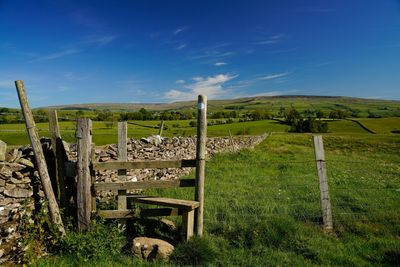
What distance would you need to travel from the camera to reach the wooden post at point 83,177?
16.6 feet

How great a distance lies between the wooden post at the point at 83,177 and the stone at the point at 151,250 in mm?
1180

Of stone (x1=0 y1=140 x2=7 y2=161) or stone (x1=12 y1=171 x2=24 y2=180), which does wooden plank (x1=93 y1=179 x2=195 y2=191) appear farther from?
stone (x1=0 y1=140 x2=7 y2=161)

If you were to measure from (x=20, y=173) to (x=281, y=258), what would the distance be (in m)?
4.93

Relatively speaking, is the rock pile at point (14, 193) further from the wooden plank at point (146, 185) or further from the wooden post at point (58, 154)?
the wooden plank at point (146, 185)

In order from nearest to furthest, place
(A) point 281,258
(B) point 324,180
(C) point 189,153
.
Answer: (A) point 281,258
(B) point 324,180
(C) point 189,153

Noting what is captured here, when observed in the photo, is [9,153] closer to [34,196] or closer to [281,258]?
[34,196]

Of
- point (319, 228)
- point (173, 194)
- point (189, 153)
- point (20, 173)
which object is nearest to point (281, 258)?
point (319, 228)

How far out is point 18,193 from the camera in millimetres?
5000

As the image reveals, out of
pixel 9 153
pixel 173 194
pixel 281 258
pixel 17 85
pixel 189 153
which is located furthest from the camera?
pixel 189 153

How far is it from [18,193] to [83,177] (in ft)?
3.92

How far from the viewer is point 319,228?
18.2 ft

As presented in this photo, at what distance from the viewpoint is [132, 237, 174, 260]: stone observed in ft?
14.6

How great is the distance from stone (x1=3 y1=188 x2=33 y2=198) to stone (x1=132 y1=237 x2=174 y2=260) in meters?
2.29

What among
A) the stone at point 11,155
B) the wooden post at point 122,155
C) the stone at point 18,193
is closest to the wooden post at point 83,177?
the wooden post at point 122,155
